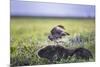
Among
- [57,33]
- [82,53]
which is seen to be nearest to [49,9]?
[57,33]

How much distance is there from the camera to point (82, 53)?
197cm

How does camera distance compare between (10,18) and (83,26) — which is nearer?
(10,18)

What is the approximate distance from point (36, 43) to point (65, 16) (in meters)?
0.44

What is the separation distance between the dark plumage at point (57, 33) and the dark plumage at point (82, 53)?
24cm

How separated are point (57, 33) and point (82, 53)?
0.37m

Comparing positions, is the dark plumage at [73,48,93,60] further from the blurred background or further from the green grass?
the blurred background

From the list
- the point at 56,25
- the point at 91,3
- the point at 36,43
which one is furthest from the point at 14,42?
the point at 91,3

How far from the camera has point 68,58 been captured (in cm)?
191

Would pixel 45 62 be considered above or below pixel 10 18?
below

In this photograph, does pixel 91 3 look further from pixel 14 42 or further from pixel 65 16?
pixel 14 42

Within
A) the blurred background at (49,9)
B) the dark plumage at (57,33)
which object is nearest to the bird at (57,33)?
the dark plumage at (57,33)

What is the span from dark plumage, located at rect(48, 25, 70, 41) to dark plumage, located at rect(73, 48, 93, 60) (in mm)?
236

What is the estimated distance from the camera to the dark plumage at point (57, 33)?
1.87 metres

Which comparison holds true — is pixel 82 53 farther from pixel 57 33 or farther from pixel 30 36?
pixel 30 36
